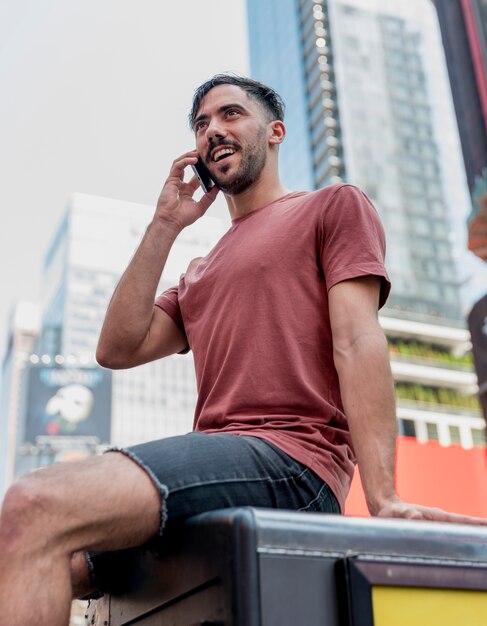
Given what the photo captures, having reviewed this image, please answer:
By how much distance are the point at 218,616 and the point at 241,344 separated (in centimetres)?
81

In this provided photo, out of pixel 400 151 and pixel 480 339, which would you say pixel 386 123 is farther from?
pixel 480 339

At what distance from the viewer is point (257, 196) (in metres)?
2.54

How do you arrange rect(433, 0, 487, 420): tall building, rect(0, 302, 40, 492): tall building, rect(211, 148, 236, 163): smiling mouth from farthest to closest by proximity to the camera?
rect(0, 302, 40, 492): tall building → rect(433, 0, 487, 420): tall building → rect(211, 148, 236, 163): smiling mouth

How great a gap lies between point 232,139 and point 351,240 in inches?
21.0

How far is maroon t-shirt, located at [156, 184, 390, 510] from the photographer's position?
203 cm

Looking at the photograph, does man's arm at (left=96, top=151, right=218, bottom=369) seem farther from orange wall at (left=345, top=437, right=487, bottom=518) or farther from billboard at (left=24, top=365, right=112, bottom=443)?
billboard at (left=24, top=365, right=112, bottom=443)

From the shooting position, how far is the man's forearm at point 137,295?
2.36 m

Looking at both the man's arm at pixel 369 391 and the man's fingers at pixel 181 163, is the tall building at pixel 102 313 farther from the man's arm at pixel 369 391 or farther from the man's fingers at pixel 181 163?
the man's arm at pixel 369 391

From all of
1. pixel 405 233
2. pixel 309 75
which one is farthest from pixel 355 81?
pixel 405 233

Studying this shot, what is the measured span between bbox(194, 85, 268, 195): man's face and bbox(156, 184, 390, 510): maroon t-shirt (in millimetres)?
190

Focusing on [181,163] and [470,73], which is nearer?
[181,163]

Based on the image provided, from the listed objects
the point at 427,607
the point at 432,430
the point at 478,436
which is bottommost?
the point at 427,607

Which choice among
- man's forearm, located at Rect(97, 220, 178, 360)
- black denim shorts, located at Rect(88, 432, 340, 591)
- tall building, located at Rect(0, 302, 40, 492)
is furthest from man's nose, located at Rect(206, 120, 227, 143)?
tall building, located at Rect(0, 302, 40, 492)

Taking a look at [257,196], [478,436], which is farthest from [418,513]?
[478,436]
